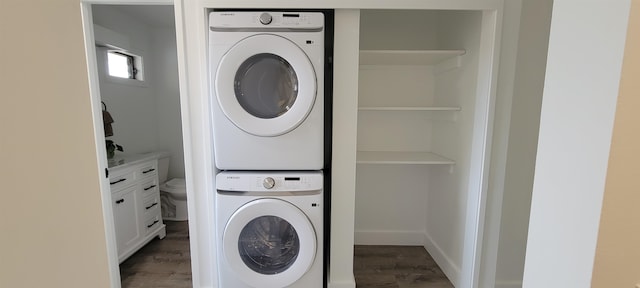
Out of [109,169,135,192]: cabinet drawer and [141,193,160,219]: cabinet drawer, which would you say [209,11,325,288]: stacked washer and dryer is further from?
[141,193,160,219]: cabinet drawer

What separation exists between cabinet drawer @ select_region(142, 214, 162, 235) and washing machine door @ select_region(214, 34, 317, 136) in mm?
1539

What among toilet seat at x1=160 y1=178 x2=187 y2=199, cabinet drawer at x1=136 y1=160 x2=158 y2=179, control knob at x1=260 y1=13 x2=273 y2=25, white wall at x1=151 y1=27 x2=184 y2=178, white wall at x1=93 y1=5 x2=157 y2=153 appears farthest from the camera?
white wall at x1=151 y1=27 x2=184 y2=178

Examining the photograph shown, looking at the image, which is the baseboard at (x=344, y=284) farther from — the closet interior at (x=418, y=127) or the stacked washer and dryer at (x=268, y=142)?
the closet interior at (x=418, y=127)

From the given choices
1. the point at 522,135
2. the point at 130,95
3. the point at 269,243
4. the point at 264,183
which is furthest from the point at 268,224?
the point at 130,95

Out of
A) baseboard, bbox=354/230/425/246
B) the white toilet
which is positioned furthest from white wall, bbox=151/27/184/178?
baseboard, bbox=354/230/425/246

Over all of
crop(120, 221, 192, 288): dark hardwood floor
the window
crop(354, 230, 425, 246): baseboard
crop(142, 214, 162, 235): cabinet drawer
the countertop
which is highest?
the window

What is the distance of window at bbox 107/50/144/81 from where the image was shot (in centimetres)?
245

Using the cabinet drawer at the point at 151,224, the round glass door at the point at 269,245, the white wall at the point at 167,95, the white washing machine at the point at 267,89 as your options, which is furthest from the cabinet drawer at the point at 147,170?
the round glass door at the point at 269,245

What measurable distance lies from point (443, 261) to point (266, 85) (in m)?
1.85

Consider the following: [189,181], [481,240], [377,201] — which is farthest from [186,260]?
[481,240]

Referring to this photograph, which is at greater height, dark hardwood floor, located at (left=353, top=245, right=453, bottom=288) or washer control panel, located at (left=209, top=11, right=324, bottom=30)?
washer control panel, located at (left=209, top=11, right=324, bottom=30)

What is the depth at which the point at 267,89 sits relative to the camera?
1422 millimetres

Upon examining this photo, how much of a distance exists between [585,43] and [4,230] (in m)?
1.10

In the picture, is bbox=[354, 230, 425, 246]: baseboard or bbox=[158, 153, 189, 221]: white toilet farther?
bbox=[158, 153, 189, 221]: white toilet
